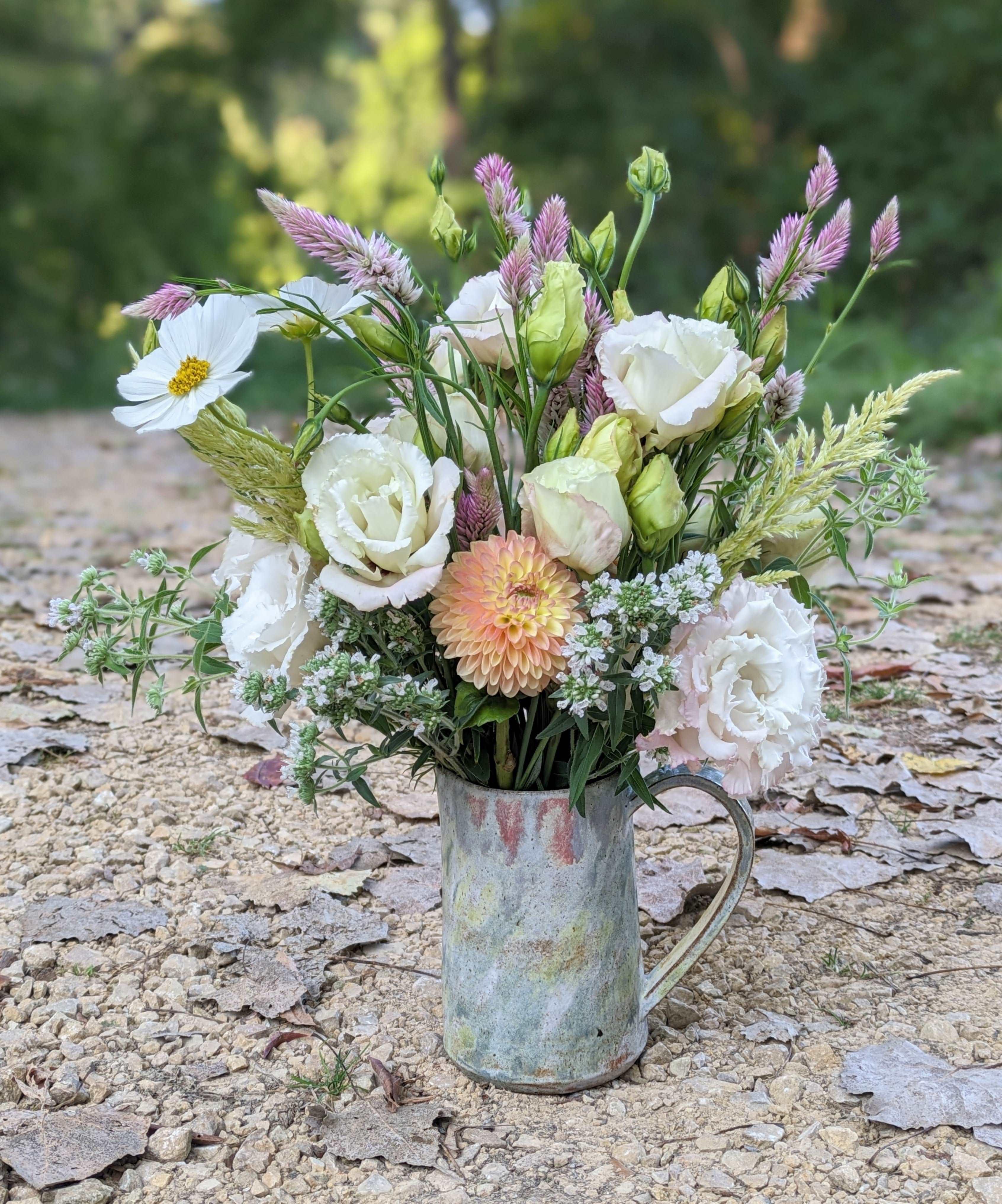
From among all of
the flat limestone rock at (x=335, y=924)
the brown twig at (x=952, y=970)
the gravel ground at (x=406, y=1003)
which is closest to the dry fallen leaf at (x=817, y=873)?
the gravel ground at (x=406, y=1003)

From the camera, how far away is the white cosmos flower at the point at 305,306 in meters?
1.22

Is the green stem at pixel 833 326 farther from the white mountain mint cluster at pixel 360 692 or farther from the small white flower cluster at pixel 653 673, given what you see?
the white mountain mint cluster at pixel 360 692

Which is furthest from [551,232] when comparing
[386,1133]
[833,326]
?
[386,1133]

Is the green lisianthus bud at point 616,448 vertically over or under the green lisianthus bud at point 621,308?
under

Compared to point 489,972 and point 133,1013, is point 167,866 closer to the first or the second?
point 133,1013

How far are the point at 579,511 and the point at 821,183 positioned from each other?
1.41 feet

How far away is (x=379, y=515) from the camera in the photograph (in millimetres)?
1164

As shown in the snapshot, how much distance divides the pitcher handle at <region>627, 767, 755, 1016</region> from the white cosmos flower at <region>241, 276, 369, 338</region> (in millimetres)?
619

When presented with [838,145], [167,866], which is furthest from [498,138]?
[167,866]

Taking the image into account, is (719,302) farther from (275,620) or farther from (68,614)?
(68,614)

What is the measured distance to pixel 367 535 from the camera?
1174 mm

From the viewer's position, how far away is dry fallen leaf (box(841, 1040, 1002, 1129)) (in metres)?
1.39

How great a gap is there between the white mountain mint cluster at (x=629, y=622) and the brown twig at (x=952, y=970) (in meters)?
0.76

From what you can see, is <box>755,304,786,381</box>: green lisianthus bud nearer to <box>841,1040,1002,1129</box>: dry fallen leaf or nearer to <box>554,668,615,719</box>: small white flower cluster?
<box>554,668,615,719</box>: small white flower cluster
